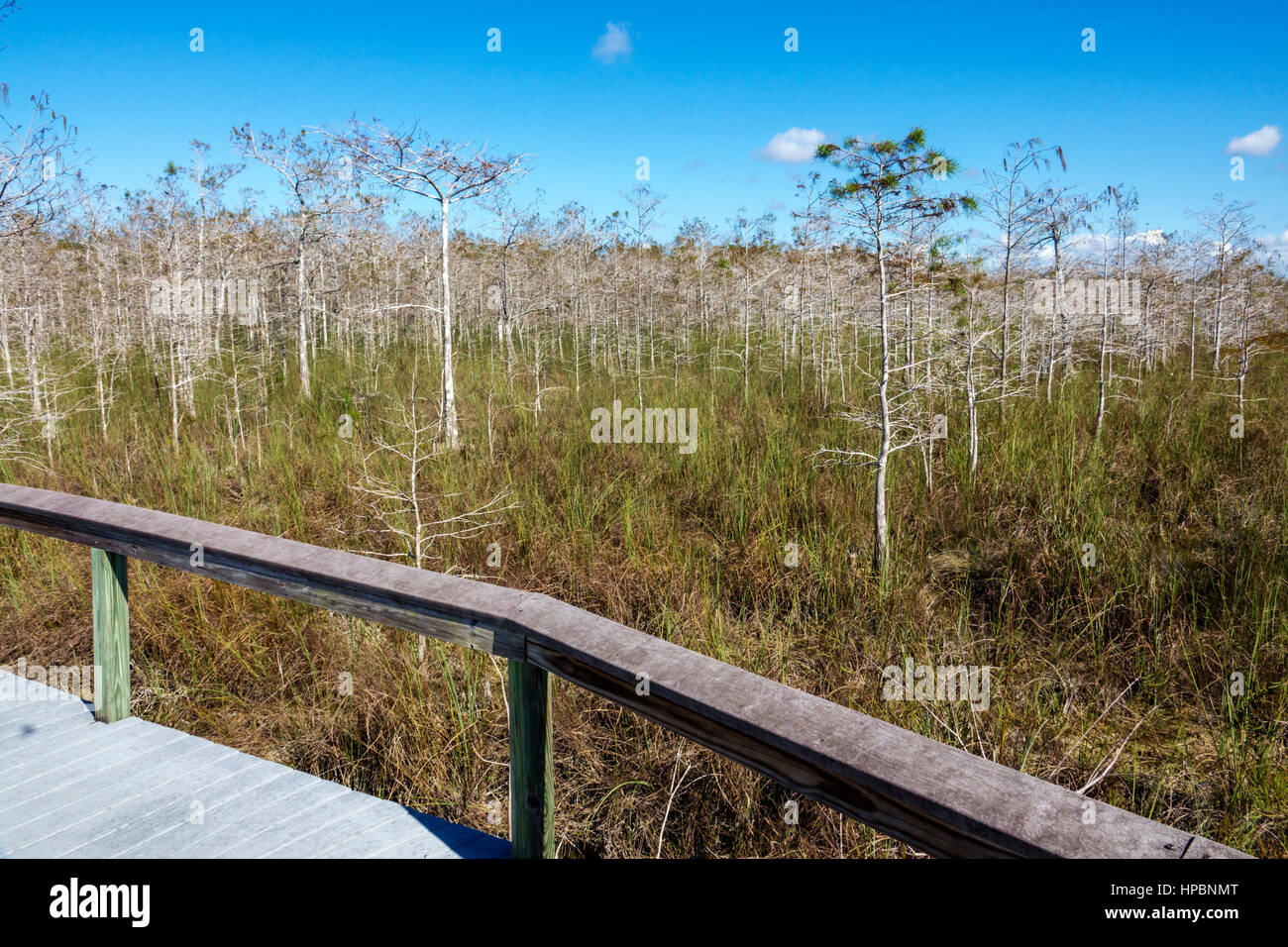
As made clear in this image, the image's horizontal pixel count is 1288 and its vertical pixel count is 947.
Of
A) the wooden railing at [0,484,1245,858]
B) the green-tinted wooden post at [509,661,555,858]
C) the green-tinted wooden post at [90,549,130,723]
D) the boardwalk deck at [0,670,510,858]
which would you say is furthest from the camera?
the green-tinted wooden post at [90,549,130,723]

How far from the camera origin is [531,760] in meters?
1.93

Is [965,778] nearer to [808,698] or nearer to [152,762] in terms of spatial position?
[808,698]

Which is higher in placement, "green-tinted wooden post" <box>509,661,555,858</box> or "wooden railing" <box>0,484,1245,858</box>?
"wooden railing" <box>0,484,1245,858</box>

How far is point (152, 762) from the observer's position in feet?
8.78

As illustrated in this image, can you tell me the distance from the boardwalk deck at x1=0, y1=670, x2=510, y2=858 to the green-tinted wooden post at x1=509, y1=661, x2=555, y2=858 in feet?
0.63

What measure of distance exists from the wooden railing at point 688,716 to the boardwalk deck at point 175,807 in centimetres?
48

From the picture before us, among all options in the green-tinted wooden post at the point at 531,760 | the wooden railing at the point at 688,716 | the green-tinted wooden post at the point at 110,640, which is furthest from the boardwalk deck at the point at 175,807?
the wooden railing at the point at 688,716

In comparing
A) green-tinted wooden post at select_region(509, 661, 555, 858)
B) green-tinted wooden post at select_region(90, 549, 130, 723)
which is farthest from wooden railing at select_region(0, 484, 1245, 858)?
green-tinted wooden post at select_region(90, 549, 130, 723)

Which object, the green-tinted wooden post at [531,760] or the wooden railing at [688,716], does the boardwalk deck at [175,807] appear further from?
the wooden railing at [688,716]

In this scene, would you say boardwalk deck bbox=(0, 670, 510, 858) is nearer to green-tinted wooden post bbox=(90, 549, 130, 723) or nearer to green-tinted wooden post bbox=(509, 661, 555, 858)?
green-tinted wooden post bbox=(90, 549, 130, 723)

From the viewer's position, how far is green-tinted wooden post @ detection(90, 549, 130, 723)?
2.95 metres

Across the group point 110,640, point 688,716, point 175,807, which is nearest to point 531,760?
point 688,716

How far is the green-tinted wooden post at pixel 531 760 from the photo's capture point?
1.92 m
